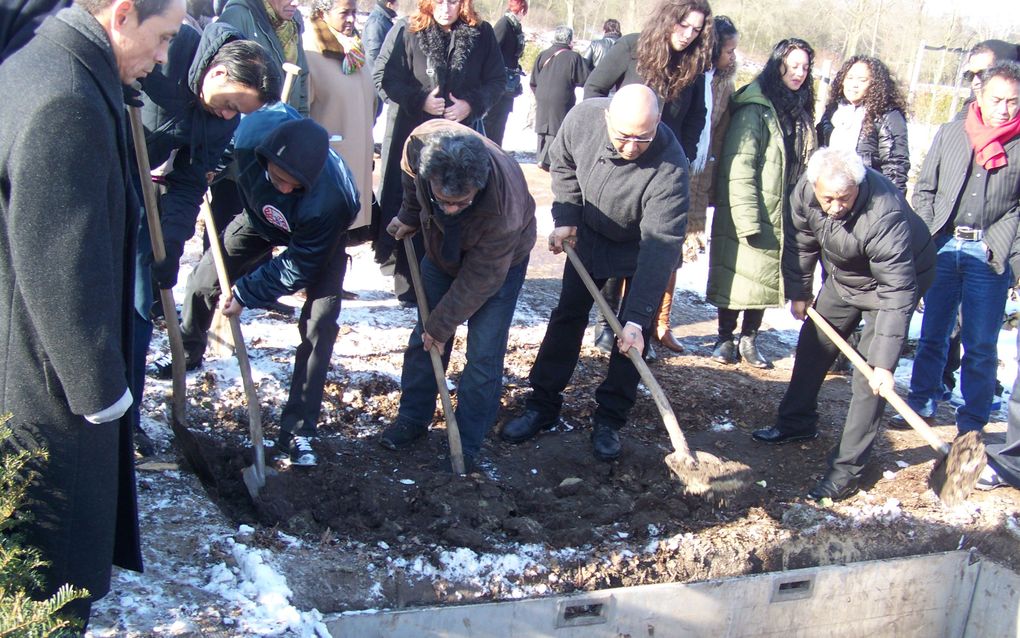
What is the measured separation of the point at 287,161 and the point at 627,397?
81.6 inches

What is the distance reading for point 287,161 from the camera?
3453 millimetres

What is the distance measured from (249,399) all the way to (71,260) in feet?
5.90

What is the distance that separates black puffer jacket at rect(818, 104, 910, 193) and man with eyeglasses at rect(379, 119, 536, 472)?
8.42 feet

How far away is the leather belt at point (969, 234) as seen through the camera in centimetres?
492

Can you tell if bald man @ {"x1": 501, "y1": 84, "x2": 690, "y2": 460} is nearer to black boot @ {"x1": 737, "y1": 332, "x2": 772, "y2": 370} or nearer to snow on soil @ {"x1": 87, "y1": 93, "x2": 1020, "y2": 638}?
snow on soil @ {"x1": 87, "y1": 93, "x2": 1020, "y2": 638}

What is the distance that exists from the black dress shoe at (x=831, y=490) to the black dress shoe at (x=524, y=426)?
139 centimetres

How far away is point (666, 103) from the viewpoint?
5223 mm

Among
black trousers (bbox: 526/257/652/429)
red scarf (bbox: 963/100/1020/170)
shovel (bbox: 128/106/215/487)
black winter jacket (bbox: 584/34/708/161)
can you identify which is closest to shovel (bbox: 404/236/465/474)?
black trousers (bbox: 526/257/652/429)

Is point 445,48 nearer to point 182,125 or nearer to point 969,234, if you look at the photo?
point 182,125

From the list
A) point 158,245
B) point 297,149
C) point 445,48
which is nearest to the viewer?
point 297,149

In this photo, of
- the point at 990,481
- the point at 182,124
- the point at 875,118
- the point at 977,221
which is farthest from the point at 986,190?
the point at 182,124

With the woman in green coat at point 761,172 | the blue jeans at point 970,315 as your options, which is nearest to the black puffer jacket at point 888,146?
the woman in green coat at point 761,172

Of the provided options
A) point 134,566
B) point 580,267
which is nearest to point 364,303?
point 580,267

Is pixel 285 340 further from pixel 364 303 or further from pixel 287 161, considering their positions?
pixel 287 161
